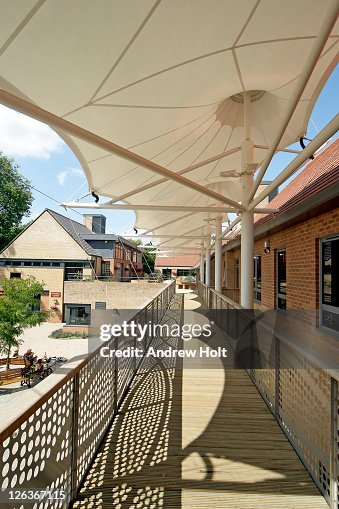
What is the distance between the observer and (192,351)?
21.7ft

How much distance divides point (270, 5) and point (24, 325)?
80.5ft

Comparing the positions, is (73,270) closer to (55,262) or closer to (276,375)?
(55,262)

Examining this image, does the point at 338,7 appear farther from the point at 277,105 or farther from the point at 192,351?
the point at 192,351

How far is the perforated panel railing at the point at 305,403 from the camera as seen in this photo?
226cm

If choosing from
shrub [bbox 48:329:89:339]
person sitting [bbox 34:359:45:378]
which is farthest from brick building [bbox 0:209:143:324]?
person sitting [bbox 34:359:45:378]

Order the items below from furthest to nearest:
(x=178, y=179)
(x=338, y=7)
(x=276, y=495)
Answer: (x=178, y=179), (x=276, y=495), (x=338, y=7)

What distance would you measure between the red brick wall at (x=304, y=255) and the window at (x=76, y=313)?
83.9ft

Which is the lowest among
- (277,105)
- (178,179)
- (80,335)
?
(80,335)

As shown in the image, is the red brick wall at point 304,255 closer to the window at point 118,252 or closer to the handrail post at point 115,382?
the handrail post at point 115,382

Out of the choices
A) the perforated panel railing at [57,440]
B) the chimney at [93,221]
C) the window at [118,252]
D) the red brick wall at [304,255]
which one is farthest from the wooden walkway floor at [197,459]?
the chimney at [93,221]

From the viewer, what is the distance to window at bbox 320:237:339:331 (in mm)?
5156

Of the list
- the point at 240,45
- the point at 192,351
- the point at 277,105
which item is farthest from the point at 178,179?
the point at 192,351

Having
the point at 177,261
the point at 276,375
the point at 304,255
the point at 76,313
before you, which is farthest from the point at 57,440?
the point at 177,261

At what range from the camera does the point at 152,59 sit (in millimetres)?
3377
